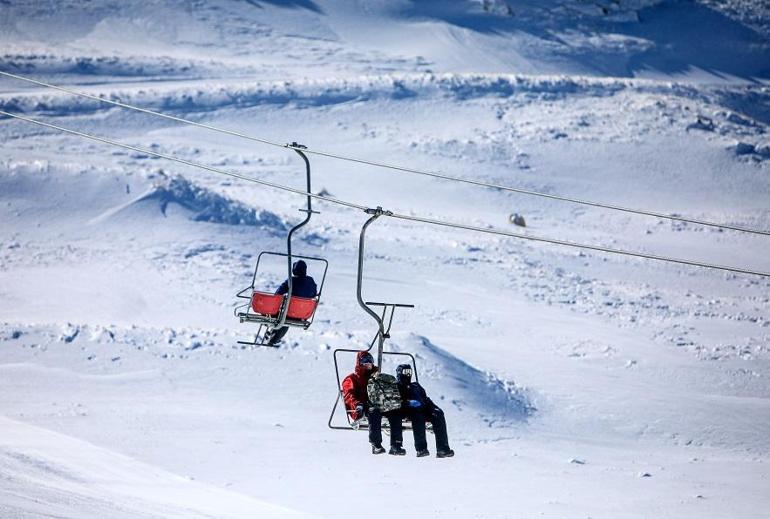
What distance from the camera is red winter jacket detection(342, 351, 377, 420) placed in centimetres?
1242

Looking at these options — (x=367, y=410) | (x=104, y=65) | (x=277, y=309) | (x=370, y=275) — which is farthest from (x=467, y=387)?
(x=104, y=65)

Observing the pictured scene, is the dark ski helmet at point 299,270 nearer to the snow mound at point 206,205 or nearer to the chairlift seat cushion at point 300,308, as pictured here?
the chairlift seat cushion at point 300,308

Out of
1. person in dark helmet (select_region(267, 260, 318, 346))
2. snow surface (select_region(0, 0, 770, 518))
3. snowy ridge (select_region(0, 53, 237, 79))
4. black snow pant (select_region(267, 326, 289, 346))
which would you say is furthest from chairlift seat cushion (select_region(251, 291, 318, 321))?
snowy ridge (select_region(0, 53, 237, 79))

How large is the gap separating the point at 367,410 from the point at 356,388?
1.35 ft

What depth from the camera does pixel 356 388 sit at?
41.4 ft

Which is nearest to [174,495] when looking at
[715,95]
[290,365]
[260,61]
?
[290,365]

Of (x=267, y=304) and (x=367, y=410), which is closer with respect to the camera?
(x=367, y=410)

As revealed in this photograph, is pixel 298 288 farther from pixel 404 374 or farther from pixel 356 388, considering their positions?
pixel 404 374

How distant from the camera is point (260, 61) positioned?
6388cm

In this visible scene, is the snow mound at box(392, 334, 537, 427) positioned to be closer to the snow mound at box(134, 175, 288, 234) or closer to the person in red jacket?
the snow mound at box(134, 175, 288, 234)

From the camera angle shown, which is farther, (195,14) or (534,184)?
(195,14)

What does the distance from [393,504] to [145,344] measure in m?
9.27

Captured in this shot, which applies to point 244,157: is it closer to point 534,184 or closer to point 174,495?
point 534,184

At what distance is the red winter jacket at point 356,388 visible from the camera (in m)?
12.4
